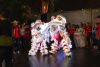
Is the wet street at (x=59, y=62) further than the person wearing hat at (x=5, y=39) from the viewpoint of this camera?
Yes

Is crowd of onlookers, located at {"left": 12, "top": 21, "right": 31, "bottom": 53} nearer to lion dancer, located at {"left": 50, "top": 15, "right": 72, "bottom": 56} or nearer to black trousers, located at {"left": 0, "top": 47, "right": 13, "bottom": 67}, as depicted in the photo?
lion dancer, located at {"left": 50, "top": 15, "right": 72, "bottom": 56}

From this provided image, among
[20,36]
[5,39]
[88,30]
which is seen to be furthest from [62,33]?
[5,39]

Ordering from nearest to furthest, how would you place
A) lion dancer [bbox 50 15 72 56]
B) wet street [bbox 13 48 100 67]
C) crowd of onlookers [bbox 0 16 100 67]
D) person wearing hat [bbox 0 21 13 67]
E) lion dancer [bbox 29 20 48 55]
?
person wearing hat [bbox 0 21 13 67]
wet street [bbox 13 48 100 67]
lion dancer [bbox 50 15 72 56]
lion dancer [bbox 29 20 48 55]
crowd of onlookers [bbox 0 16 100 67]

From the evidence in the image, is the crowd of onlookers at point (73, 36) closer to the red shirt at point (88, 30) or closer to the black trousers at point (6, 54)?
the red shirt at point (88, 30)

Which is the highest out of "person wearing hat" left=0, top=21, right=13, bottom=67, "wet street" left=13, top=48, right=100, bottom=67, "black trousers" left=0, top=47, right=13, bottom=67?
"person wearing hat" left=0, top=21, right=13, bottom=67

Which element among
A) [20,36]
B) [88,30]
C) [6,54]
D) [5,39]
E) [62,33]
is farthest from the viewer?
[88,30]

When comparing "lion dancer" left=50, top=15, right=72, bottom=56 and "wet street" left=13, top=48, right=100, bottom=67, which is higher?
"lion dancer" left=50, top=15, right=72, bottom=56

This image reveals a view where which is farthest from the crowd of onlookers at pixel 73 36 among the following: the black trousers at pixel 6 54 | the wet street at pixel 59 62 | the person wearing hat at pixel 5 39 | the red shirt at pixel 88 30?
the person wearing hat at pixel 5 39

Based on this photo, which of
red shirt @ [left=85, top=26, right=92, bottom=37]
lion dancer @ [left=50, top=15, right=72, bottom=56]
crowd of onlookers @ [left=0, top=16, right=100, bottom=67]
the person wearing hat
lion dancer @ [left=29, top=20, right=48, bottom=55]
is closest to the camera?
the person wearing hat

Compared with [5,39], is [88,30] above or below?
above

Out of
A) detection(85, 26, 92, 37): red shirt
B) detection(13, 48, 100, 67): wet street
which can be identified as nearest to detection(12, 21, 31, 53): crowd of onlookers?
detection(13, 48, 100, 67): wet street

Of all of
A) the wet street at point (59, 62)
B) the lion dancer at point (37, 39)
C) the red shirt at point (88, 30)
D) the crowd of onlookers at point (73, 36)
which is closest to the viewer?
the wet street at point (59, 62)

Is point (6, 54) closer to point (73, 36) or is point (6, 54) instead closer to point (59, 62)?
point (59, 62)

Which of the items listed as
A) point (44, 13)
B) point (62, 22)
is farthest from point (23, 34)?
point (62, 22)
